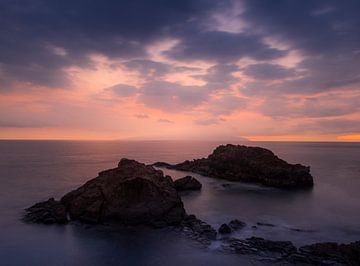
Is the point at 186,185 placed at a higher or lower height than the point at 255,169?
lower

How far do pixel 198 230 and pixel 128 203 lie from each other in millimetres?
8990

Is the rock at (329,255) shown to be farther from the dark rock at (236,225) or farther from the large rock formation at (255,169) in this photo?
the large rock formation at (255,169)

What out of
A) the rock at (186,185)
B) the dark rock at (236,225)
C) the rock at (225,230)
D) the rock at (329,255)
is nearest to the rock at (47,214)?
the rock at (225,230)

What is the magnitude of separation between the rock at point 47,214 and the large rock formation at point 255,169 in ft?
150

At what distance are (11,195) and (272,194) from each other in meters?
46.9

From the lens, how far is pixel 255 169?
77625mm

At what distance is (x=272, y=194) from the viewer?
62.0 meters

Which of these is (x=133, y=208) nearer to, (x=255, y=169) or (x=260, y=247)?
(x=260, y=247)

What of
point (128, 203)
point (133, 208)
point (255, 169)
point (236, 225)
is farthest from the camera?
point (255, 169)

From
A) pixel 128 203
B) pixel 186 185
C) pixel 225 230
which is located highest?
pixel 128 203

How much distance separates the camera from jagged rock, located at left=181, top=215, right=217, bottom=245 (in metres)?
34.1

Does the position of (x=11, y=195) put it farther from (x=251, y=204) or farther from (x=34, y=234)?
(x=251, y=204)

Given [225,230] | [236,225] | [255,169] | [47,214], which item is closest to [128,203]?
[47,214]

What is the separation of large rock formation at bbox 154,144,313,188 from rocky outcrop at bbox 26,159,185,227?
38013mm
